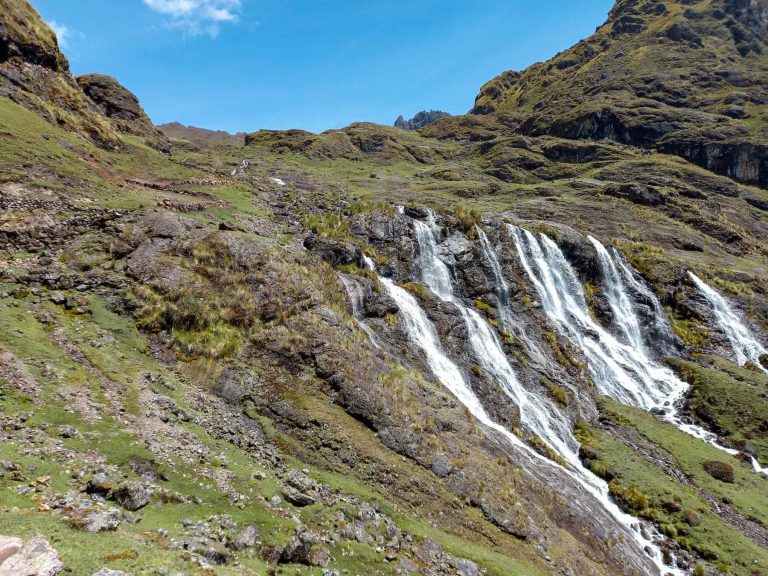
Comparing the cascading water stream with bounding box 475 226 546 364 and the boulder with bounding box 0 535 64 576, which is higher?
the cascading water stream with bounding box 475 226 546 364

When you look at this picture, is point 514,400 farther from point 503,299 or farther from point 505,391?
point 503,299

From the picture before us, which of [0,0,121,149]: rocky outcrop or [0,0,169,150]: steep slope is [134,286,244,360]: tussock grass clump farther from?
[0,0,169,150]: steep slope

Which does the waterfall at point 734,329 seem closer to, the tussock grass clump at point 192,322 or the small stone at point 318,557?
the small stone at point 318,557

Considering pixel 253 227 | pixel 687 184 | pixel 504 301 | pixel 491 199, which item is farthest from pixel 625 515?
pixel 687 184

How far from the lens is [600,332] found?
50094mm

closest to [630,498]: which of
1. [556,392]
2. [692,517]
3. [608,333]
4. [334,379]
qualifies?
[692,517]

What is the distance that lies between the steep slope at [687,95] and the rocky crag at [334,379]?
8028 centimetres

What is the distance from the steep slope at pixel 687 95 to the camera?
424 ft

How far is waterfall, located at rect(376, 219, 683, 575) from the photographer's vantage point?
27312mm

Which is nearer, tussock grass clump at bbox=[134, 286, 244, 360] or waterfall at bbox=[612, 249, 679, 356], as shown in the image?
tussock grass clump at bbox=[134, 286, 244, 360]

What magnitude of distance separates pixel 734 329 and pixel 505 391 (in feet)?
129

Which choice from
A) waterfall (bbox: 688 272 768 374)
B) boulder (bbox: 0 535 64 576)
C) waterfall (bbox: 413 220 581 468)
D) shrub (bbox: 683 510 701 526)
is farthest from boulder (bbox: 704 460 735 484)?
boulder (bbox: 0 535 64 576)

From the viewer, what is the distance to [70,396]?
16.8 m

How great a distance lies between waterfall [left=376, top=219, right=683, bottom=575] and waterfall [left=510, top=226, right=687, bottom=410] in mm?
11498
